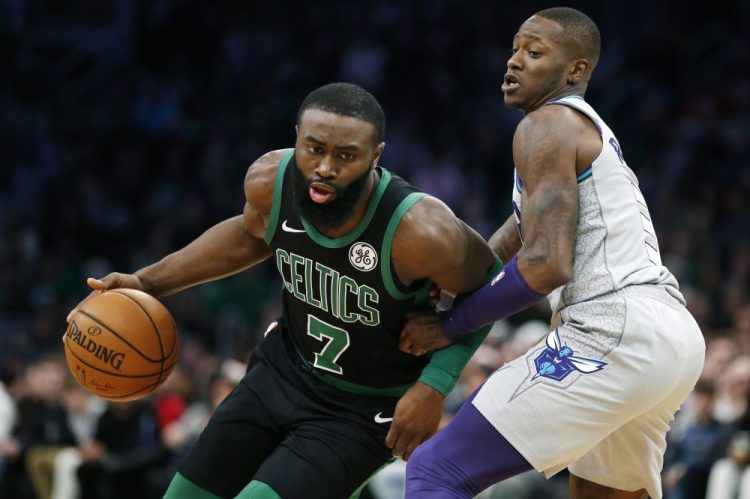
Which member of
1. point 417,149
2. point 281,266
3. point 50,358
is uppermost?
point 281,266

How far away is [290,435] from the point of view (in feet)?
15.1

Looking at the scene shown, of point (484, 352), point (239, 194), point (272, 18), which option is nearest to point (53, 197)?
point (239, 194)

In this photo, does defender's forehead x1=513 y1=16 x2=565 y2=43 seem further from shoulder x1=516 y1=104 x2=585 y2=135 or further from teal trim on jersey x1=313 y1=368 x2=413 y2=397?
teal trim on jersey x1=313 y1=368 x2=413 y2=397

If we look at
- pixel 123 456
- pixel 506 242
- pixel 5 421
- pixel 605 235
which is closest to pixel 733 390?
pixel 506 242

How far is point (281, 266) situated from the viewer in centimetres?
479

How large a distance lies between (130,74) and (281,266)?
11201 mm

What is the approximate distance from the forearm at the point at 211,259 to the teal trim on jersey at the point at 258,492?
1.01 metres

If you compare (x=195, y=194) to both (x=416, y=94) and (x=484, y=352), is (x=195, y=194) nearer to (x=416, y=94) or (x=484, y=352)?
(x=416, y=94)

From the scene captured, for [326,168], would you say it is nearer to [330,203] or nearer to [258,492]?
[330,203]

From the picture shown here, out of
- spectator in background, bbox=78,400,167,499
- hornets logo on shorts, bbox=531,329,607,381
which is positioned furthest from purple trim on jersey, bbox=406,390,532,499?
spectator in background, bbox=78,400,167,499

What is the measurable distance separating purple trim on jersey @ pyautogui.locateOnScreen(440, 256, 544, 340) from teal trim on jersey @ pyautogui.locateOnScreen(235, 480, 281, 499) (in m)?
0.84

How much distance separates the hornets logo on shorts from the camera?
13.7 feet

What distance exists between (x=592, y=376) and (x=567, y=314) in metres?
0.26

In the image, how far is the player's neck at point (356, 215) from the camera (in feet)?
14.8
